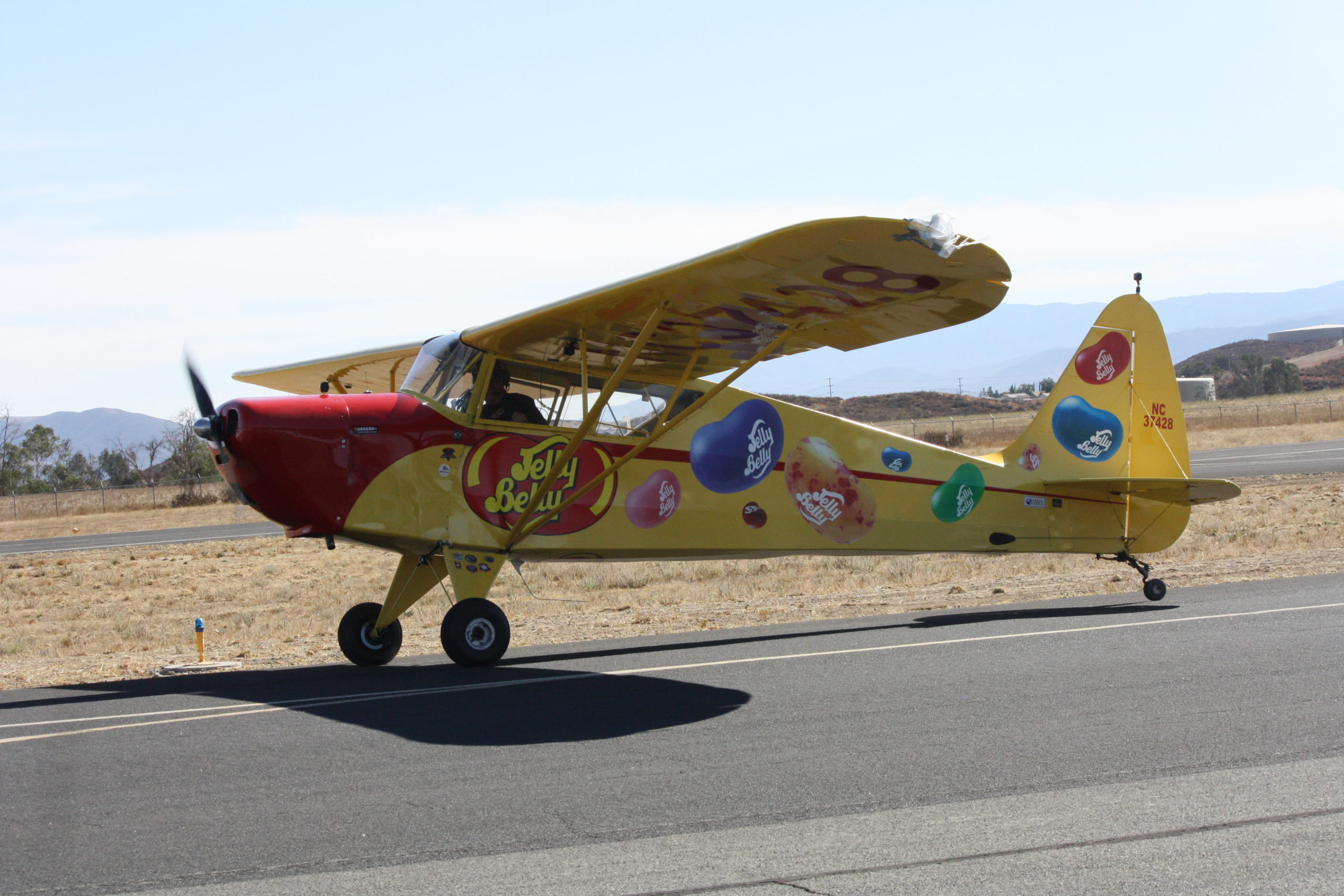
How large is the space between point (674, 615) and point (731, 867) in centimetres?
893

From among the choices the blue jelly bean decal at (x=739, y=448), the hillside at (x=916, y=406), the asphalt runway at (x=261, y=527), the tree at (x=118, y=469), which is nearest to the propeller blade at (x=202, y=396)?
the blue jelly bean decal at (x=739, y=448)

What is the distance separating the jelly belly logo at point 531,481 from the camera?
930 centimetres

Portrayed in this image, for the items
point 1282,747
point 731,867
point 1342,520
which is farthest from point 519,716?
point 1342,520

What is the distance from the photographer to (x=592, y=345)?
33.0 feet

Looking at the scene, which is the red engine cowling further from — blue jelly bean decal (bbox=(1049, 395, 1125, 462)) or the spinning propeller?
blue jelly bean decal (bbox=(1049, 395, 1125, 462))

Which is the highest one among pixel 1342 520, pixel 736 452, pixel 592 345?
pixel 592 345

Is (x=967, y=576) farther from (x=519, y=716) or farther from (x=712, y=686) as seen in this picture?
(x=519, y=716)

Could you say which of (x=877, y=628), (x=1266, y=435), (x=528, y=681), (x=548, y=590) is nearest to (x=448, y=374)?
(x=528, y=681)

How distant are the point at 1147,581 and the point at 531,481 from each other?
21.5 ft

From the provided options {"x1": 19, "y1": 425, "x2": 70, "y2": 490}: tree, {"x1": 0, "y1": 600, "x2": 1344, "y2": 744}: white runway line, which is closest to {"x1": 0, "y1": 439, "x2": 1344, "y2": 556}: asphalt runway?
{"x1": 0, "y1": 600, "x2": 1344, "y2": 744}: white runway line

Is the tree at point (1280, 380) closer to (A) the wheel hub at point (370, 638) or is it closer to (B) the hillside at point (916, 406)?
(B) the hillside at point (916, 406)

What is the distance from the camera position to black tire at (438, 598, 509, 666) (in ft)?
29.0

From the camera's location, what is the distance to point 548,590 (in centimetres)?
1748

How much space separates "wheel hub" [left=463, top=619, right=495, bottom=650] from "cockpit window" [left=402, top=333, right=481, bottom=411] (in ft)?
6.01
